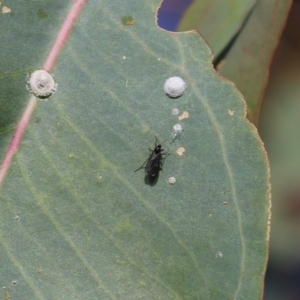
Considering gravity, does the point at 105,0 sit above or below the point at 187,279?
above

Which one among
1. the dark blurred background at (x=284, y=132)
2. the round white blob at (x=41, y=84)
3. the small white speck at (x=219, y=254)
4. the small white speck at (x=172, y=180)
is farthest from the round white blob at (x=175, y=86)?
the dark blurred background at (x=284, y=132)

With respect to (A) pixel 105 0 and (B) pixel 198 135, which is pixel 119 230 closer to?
(B) pixel 198 135

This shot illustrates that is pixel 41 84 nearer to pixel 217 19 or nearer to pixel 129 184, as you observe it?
pixel 129 184

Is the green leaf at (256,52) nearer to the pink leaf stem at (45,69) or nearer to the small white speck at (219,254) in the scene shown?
the small white speck at (219,254)

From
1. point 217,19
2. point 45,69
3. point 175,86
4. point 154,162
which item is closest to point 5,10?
point 45,69

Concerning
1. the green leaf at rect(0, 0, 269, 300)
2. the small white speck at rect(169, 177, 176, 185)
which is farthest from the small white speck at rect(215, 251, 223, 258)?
the small white speck at rect(169, 177, 176, 185)

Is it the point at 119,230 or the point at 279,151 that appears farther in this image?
the point at 279,151

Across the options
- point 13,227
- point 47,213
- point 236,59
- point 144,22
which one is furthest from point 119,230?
point 236,59
